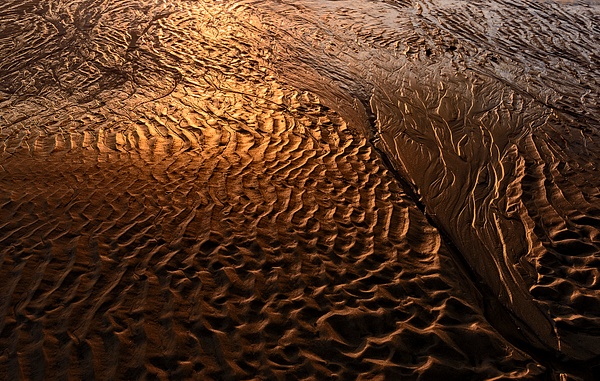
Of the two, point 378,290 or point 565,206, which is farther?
point 565,206

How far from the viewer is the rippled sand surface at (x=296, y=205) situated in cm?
460

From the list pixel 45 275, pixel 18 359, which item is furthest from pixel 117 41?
Answer: pixel 18 359

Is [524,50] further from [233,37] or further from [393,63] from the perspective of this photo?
[233,37]

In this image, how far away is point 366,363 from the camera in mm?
4453

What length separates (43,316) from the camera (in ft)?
15.4

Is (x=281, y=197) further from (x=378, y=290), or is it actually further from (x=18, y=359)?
(x=18, y=359)

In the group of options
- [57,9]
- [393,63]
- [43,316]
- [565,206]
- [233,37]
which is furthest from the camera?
[57,9]

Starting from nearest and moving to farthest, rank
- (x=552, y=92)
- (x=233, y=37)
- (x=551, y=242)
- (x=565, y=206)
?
1. (x=551, y=242)
2. (x=565, y=206)
3. (x=552, y=92)
4. (x=233, y=37)

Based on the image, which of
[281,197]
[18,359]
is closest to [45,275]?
[18,359]

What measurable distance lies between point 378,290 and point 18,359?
3.70 m

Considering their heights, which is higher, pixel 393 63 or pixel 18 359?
pixel 393 63

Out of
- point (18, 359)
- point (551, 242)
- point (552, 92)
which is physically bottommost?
point (18, 359)

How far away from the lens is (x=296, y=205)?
6.47 meters

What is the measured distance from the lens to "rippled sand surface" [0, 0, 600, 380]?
4.60 meters
